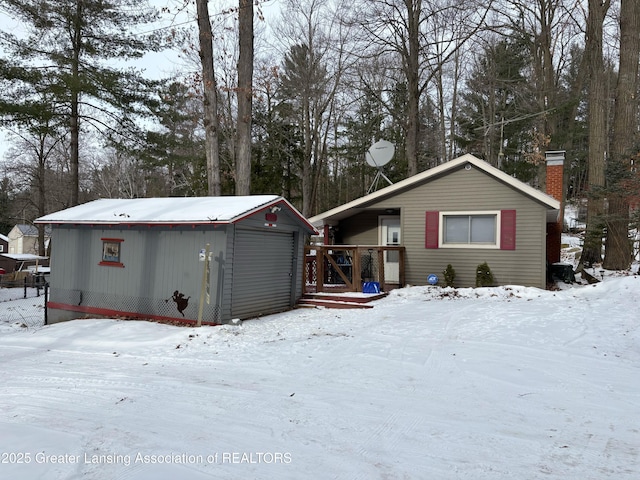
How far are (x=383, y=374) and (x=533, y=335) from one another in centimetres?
308

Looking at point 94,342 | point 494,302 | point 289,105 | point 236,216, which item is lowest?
point 94,342

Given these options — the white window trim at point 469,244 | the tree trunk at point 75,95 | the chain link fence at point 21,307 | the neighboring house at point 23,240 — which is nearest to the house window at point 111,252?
the chain link fence at point 21,307

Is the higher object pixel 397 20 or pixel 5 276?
pixel 397 20

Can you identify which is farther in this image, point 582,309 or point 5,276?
point 5,276

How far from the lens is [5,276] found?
2261cm

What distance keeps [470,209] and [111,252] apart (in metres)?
9.31

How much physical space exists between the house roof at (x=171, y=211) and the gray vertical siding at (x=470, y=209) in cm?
349

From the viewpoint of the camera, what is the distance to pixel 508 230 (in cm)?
1134

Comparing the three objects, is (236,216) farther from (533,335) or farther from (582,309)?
(582,309)

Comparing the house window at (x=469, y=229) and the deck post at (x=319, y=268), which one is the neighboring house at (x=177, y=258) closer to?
the deck post at (x=319, y=268)

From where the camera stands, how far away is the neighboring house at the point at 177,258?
8312 mm

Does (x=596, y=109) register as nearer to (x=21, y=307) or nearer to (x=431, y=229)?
(x=431, y=229)

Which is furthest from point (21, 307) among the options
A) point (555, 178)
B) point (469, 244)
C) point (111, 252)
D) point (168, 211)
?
point (555, 178)

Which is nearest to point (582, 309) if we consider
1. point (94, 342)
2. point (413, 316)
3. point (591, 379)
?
point (413, 316)
